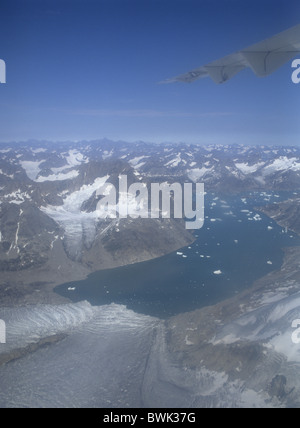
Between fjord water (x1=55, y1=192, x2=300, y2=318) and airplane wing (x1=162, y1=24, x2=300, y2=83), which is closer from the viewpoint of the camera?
airplane wing (x1=162, y1=24, x2=300, y2=83)

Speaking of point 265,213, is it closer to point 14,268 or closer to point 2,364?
point 14,268

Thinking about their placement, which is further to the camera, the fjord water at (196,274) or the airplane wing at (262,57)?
the fjord water at (196,274)

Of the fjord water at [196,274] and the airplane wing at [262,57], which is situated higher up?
the airplane wing at [262,57]

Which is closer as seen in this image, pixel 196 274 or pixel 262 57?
pixel 262 57

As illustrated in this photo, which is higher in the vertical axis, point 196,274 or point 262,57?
point 262,57
